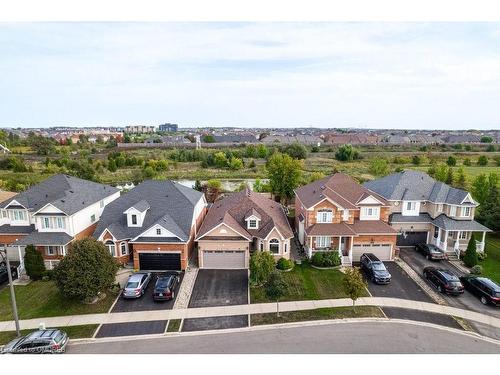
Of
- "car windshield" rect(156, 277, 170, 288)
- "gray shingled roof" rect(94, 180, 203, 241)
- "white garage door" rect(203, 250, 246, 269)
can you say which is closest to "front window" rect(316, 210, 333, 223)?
"white garage door" rect(203, 250, 246, 269)

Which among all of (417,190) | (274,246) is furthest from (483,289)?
(274,246)

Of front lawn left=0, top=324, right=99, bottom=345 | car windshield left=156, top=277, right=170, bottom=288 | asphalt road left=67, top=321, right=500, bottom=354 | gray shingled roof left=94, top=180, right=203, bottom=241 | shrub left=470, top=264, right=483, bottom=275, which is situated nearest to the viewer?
asphalt road left=67, top=321, right=500, bottom=354

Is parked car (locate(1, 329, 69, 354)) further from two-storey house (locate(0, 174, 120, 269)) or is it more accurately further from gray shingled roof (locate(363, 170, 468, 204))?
gray shingled roof (locate(363, 170, 468, 204))

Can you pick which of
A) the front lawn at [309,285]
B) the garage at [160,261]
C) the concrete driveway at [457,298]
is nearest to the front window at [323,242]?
the front lawn at [309,285]

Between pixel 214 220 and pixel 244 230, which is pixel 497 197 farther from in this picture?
pixel 214 220

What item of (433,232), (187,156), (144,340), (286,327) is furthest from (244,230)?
(187,156)
